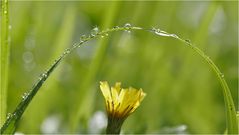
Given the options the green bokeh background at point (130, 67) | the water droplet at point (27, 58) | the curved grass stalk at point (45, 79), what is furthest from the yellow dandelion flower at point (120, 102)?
the water droplet at point (27, 58)

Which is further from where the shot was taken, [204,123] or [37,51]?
[37,51]

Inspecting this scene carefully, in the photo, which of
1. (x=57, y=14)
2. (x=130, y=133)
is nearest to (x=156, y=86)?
(x=130, y=133)

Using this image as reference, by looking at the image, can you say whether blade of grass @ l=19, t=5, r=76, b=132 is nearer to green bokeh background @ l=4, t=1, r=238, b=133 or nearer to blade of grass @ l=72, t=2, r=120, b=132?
green bokeh background @ l=4, t=1, r=238, b=133

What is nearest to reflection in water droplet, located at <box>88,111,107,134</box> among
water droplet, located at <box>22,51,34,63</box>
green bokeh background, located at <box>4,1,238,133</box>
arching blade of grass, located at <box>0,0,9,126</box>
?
green bokeh background, located at <box>4,1,238,133</box>

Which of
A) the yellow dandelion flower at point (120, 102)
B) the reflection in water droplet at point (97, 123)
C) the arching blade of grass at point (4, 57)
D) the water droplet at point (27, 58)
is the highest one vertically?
the water droplet at point (27, 58)

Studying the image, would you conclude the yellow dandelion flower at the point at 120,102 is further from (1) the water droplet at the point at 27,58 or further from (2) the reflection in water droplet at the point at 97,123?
(1) the water droplet at the point at 27,58

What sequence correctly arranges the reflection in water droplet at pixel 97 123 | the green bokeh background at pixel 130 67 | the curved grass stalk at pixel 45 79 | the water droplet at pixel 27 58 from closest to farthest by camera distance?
the curved grass stalk at pixel 45 79
the reflection in water droplet at pixel 97 123
the green bokeh background at pixel 130 67
the water droplet at pixel 27 58

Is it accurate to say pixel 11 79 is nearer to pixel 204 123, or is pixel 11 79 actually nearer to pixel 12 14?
pixel 12 14

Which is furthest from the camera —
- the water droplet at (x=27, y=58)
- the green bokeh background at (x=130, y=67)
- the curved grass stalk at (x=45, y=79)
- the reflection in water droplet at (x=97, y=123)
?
the water droplet at (x=27, y=58)
